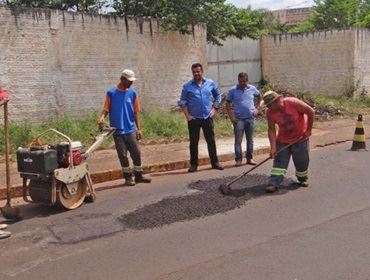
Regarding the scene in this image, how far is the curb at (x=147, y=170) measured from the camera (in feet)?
26.0

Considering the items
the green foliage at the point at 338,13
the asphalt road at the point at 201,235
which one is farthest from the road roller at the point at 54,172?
the green foliage at the point at 338,13

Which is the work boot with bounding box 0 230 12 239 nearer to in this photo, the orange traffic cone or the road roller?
the road roller

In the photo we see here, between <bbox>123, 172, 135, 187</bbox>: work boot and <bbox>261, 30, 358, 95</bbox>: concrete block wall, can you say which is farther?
<bbox>261, 30, 358, 95</bbox>: concrete block wall

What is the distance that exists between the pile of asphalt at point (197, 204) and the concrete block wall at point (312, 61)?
12454mm

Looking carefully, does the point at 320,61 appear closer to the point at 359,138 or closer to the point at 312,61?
the point at 312,61

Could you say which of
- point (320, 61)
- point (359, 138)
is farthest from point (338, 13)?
point (359, 138)

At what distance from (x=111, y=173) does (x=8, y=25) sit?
14.0 ft

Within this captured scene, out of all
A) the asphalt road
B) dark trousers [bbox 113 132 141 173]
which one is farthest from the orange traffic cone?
dark trousers [bbox 113 132 141 173]

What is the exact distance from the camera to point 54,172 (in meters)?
6.60

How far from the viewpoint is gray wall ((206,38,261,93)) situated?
1798cm

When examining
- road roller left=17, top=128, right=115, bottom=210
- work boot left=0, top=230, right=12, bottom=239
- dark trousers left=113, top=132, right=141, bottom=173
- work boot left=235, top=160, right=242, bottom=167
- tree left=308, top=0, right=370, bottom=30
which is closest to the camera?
work boot left=0, top=230, right=12, bottom=239

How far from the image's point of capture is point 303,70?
20156 millimetres

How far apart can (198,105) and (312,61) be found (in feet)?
39.0

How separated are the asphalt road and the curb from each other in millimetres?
775
